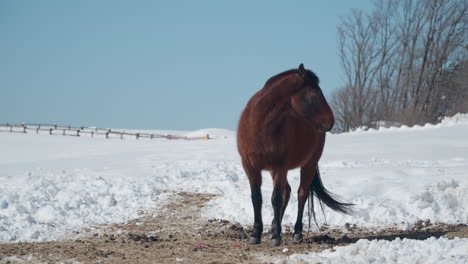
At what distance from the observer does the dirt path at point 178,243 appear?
535 cm

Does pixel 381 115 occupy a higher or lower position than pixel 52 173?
higher

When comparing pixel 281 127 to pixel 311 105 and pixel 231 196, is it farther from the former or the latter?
pixel 231 196

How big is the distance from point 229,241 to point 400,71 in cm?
3351

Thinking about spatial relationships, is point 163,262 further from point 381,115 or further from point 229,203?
point 381,115

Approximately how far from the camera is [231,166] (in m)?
13.3

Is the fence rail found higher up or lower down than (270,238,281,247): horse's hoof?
higher up

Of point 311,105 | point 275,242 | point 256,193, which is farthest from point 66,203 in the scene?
point 311,105

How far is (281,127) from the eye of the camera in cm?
546

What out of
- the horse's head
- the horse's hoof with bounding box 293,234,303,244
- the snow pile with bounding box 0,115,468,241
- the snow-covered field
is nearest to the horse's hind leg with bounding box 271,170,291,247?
the horse's hoof with bounding box 293,234,303,244

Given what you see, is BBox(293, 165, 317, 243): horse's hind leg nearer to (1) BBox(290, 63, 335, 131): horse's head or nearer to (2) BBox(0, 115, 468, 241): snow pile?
(1) BBox(290, 63, 335, 131): horse's head

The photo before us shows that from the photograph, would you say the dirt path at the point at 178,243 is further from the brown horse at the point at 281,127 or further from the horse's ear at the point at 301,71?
the horse's ear at the point at 301,71

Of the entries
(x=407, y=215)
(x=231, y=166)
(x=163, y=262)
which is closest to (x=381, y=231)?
(x=407, y=215)

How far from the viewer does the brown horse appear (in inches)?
216

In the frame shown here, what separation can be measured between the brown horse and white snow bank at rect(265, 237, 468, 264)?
1.09 meters
